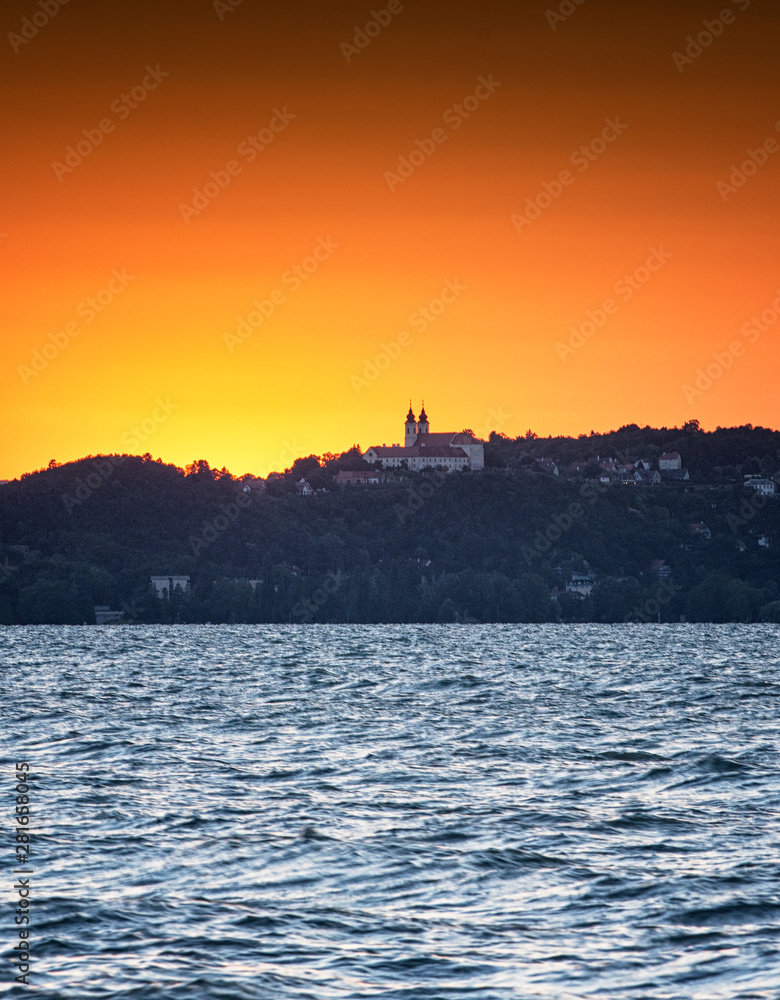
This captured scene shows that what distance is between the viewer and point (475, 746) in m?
38.3

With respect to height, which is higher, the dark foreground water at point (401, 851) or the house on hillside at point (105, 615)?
the house on hillside at point (105, 615)

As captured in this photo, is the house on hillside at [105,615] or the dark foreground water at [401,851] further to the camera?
the house on hillside at [105,615]

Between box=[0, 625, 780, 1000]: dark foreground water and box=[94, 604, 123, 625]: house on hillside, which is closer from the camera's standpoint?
box=[0, 625, 780, 1000]: dark foreground water

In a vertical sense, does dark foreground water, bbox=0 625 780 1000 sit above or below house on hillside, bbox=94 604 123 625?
below

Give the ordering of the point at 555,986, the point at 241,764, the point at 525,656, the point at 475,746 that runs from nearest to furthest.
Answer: the point at 555,986, the point at 241,764, the point at 475,746, the point at 525,656

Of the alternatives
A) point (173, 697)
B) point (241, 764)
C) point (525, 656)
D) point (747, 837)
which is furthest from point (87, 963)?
point (525, 656)

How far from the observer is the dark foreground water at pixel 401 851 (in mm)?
16734

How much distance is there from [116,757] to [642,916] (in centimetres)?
2013

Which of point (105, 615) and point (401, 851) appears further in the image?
point (105, 615)

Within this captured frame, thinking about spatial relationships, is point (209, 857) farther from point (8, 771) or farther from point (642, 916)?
point (8, 771)

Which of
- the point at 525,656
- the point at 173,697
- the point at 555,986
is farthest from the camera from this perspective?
the point at 525,656

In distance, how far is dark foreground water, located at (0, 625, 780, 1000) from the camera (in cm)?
1673

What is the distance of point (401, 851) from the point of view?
23.3 m

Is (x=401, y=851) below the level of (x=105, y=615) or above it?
below
